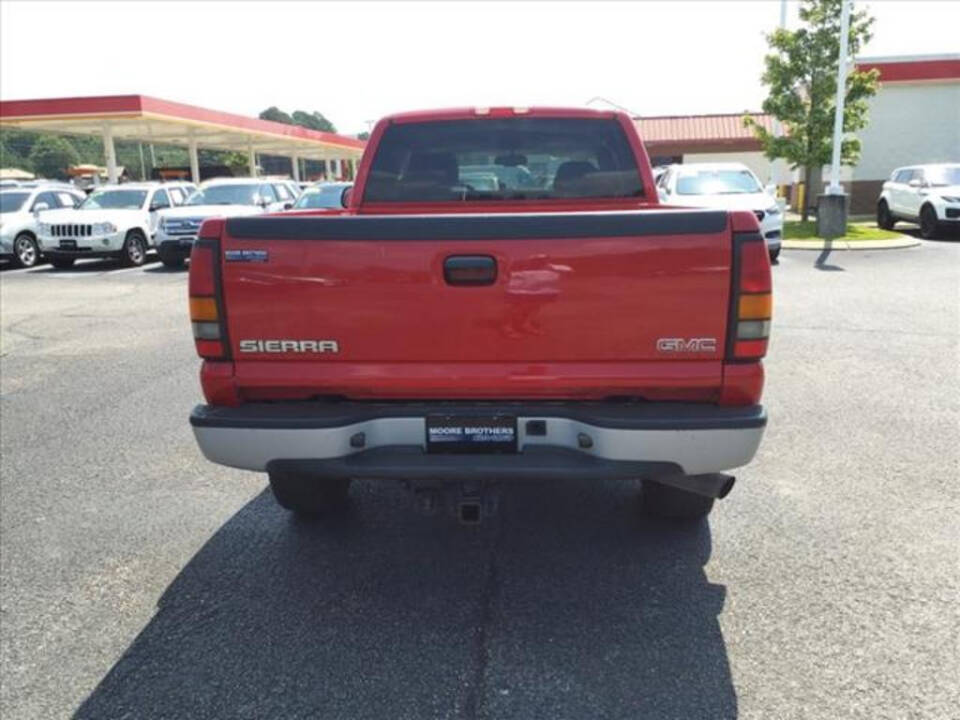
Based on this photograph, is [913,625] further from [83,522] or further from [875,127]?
[875,127]

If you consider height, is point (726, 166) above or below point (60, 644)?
above

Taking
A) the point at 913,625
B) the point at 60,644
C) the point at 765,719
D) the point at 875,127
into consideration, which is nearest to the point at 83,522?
the point at 60,644

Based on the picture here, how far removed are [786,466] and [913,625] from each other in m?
1.82

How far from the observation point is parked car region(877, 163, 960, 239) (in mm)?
18141

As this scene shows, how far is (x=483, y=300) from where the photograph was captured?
3080 mm

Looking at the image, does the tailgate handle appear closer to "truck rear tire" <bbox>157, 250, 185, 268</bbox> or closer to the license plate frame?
the license plate frame

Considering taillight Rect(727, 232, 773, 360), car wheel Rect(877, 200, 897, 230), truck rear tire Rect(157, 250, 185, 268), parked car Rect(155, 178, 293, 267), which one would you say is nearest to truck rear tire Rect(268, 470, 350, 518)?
taillight Rect(727, 232, 773, 360)

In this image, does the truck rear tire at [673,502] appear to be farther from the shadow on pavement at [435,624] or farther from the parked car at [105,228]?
the parked car at [105,228]

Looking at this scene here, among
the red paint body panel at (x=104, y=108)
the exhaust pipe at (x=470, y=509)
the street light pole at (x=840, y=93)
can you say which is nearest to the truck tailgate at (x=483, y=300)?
Result: the exhaust pipe at (x=470, y=509)

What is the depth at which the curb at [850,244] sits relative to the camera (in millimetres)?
16891

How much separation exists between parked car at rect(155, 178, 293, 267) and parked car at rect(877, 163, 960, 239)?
14.7 m

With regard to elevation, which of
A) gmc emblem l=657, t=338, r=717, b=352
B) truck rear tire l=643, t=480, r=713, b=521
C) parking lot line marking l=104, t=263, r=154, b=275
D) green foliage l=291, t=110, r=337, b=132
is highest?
green foliage l=291, t=110, r=337, b=132

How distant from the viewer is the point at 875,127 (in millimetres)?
26156

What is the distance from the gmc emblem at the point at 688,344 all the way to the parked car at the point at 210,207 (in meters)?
14.1
